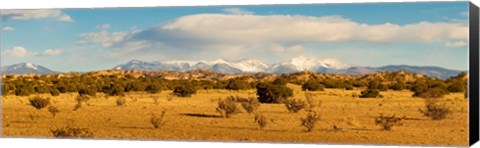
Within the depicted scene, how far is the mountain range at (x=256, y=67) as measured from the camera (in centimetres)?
2405

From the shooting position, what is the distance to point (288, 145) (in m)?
22.1

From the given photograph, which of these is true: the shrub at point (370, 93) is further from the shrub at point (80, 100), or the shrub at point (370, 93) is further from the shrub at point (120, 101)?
the shrub at point (80, 100)

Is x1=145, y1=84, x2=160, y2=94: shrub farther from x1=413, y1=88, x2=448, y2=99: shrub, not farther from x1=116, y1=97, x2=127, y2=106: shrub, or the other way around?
x1=413, y1=88, x2=448, y2=99: shrub

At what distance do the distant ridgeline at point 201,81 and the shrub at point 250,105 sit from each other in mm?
627

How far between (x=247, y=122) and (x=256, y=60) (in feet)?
6.23

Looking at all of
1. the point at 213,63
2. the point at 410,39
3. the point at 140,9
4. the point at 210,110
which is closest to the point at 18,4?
the point at 140,9

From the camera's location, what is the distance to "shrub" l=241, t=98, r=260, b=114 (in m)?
27.6

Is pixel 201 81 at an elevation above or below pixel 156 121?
below

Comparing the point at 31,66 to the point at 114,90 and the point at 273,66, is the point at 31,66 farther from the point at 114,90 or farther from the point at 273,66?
the point at 114,90

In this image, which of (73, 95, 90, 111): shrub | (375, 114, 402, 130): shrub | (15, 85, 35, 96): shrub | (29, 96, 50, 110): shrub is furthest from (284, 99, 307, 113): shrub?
(15, 85, 35, 96): shrub

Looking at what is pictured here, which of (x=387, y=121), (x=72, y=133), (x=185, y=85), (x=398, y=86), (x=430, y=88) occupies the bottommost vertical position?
(x=185, y=85)

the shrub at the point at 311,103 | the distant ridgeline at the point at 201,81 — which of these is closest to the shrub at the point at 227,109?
the distant ridgeline at the point at 201,81

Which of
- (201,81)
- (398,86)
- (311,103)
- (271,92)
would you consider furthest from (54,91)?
(398,86)

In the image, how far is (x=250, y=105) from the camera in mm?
27969
